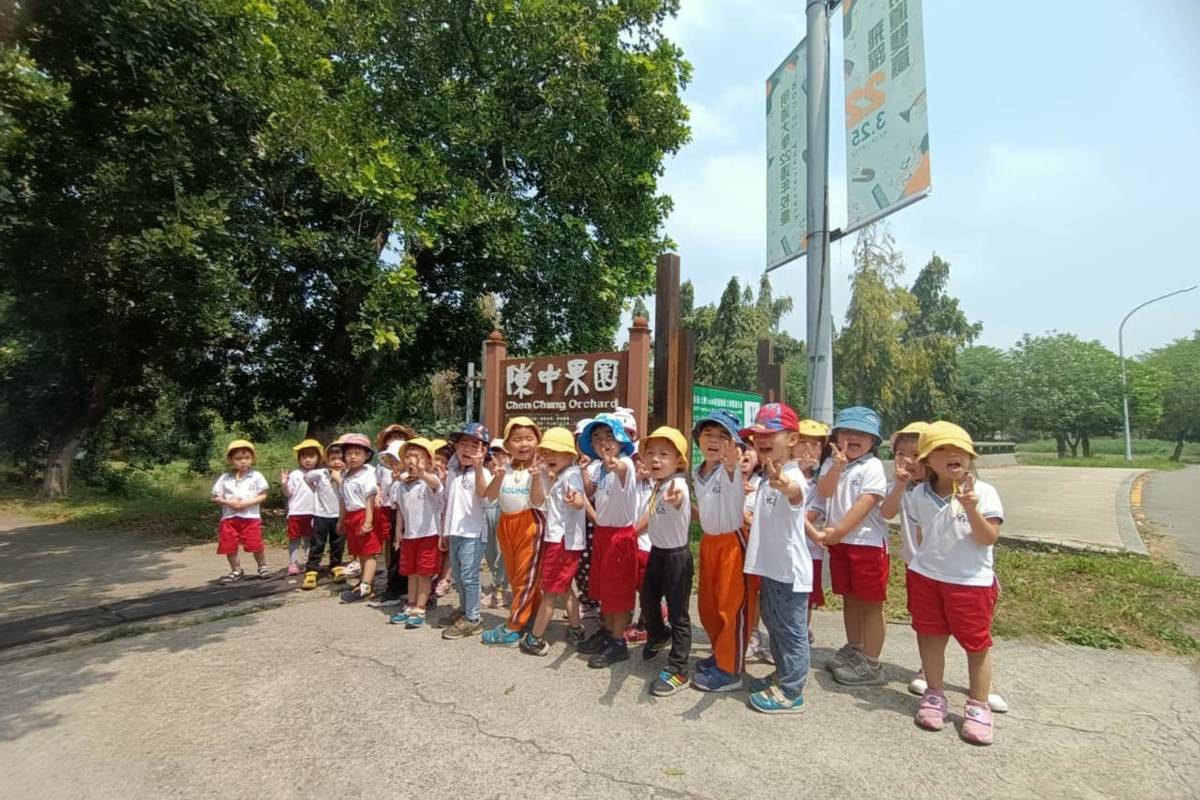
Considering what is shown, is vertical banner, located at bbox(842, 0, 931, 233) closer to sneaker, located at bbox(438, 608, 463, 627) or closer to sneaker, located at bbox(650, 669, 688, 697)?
sneaker, located at bbox(650, 669, 688, 697)

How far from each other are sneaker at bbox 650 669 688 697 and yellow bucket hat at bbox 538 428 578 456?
147cm

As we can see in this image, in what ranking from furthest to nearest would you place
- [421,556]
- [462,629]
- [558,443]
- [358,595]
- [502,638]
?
1. [358,595]
2. [421,556]
3. [462,629]
4. [502,638]
5. [558,443]

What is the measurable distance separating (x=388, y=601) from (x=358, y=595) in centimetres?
34

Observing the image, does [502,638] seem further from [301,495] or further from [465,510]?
[301,495]

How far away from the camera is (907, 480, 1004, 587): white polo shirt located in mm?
2928

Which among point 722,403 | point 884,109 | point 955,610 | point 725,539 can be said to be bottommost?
point 955,610

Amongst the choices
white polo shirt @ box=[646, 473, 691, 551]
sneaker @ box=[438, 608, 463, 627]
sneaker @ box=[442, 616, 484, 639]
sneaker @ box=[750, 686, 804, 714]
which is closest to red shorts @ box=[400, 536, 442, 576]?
sneaker @ box=[438, 608, 463, 627]

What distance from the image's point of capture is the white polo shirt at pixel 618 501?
3820 mm

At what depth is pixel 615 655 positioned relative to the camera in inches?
152

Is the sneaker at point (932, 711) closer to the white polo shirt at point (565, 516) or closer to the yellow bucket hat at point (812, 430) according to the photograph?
the yellow bucket hat at point (812, 430)

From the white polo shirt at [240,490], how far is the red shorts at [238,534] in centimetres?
5

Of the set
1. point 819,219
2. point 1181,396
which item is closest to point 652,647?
point 819,219

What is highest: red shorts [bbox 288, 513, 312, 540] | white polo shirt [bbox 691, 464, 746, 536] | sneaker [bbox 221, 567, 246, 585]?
white polo shirt [bbox 691, 464, 746, 536]

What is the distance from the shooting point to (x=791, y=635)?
10.5 feet
